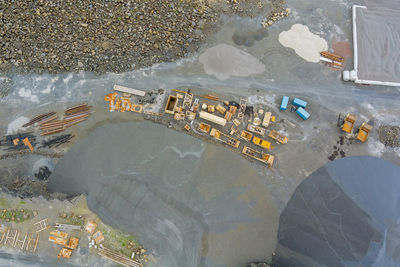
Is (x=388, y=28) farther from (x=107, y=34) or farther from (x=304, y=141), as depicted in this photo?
(x=107, y=34)

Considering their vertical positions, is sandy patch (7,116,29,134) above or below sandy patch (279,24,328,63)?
below

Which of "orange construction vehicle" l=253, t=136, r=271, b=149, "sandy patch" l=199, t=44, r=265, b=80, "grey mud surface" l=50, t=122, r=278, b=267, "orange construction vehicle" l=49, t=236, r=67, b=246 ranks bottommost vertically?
"orange construction vehicle" l=49, t=236, r=67, b=246

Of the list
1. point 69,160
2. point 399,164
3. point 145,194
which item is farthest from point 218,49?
point 399,164

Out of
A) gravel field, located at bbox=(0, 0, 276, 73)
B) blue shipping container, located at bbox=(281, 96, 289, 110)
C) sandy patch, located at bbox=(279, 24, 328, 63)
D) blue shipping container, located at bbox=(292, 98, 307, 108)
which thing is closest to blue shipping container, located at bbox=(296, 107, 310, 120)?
blue shipping container, located at bbox=(292, 98, 307, 108)

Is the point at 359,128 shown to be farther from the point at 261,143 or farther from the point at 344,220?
the point at 261,143

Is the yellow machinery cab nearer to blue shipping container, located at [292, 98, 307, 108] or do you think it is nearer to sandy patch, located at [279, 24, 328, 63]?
blue shipping container, located at [292, 98, 307, 108]
